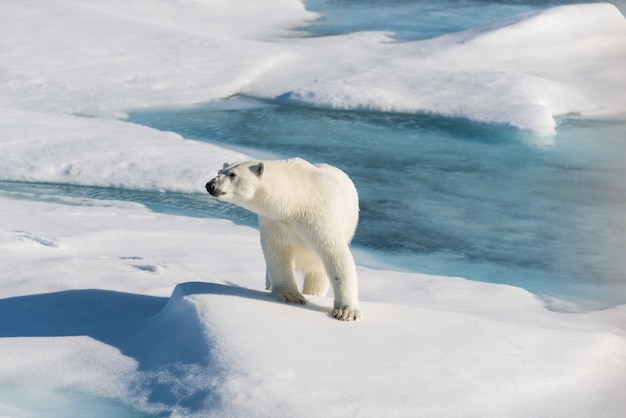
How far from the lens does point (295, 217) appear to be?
3.92 m

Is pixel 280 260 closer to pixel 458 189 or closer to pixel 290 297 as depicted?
pixel 290 297

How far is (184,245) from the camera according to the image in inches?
245

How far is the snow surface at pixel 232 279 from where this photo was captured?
3.39m

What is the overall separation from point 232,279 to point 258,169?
1.69 meters

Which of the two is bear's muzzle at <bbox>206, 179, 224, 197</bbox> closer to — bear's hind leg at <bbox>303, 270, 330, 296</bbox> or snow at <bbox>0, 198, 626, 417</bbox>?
snow at <bbox>0, 198, 626, 417</bbox>

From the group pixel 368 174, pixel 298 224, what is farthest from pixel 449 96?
pixel 298 224

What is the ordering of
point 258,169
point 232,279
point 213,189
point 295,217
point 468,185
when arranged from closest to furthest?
point 213,189 < point 258,169 < point 295,217 < point 232,279 < point 468,185

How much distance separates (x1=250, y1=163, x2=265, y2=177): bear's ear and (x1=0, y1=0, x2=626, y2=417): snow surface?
0.55m

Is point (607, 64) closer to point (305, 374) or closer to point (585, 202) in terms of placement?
point (585, 202)

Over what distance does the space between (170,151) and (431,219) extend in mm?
2453

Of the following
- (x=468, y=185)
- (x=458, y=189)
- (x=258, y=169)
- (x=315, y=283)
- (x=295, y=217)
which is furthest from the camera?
(x=468, y=185)

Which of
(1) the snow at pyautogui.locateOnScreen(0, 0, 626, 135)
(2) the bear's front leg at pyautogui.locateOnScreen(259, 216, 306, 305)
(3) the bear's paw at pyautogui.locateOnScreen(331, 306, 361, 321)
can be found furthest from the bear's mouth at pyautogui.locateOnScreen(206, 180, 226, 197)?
(1) the snow at pyautogui.locateOnScreen(0, 0, 626, 135)

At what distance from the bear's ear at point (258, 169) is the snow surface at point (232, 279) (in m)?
0.55

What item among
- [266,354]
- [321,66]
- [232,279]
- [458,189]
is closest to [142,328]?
[266,354]
